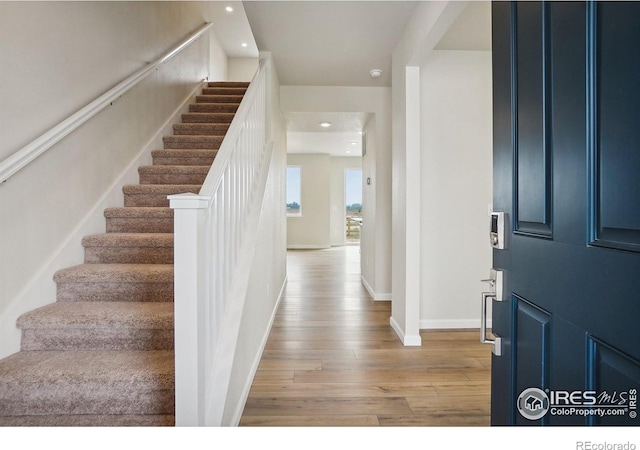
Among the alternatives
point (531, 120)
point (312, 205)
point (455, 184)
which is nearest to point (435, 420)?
point (531, 120)

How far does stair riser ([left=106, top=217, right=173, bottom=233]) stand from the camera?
2.53 meters

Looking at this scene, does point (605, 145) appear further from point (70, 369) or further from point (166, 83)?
point (166, 83)

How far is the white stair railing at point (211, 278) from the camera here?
4.12 feet

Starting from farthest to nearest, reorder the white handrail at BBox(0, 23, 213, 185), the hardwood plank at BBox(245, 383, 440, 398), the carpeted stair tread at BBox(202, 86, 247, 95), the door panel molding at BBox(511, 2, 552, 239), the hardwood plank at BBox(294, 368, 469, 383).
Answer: the carpeted stair tread at BBox(202, 86, 247, 95) < the hardwood plank at BBox(294, 368, 469, 383) < the hardwood plank at BBox(245, 383, 440, 398) < the white handrail at BBox(0, 23, 213, 185) < the door panel molding at BBox(511, 2, 552, 239)

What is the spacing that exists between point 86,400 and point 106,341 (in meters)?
0.33

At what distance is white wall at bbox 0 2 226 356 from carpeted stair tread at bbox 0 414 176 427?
0.40 m

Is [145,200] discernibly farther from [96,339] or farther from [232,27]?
[232,27]

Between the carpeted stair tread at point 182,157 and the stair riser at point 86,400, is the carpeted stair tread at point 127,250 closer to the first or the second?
the stair riser at point 86,400

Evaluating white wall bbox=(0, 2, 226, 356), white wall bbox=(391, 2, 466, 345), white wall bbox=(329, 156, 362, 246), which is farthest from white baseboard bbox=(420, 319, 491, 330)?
white wall bbox=(329, 156, 362, 246)

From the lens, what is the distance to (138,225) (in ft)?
8.34

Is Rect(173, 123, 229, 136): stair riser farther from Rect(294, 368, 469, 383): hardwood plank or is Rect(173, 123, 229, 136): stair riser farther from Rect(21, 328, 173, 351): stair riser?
Rect(294, 368, 469, 383): hardwood plank

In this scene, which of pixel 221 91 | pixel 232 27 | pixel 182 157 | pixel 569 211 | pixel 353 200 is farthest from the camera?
pixel 353 200
